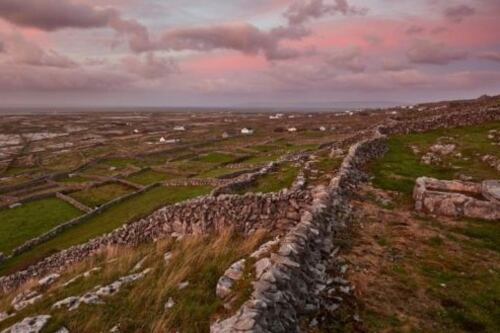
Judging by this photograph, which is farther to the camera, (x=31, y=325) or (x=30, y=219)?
(x=30, y=219)

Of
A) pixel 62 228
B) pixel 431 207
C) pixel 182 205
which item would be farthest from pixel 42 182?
pixel 431 207

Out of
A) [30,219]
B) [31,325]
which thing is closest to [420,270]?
[31,325]

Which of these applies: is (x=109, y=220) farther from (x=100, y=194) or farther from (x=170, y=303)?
(x=170, y=303)

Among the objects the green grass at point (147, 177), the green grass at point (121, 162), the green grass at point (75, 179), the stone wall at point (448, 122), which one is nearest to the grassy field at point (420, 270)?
the stone wall at point (448, 122)

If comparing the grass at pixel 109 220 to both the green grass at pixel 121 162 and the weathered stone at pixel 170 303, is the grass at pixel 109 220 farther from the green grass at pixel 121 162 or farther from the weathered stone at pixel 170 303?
the green grass at pixel 121 162

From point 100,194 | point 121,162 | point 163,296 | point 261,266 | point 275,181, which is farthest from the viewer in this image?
point 121,162

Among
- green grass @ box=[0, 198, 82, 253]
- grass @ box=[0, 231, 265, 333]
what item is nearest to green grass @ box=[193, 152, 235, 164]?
green grass @ box=[0, 198, 82, 253]

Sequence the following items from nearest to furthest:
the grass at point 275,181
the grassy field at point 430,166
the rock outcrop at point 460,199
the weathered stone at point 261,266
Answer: the weathered stone at point 261,266, the rock outcrop at point 460,199, the grassy field at point 430,166, the grass at point 275,181
